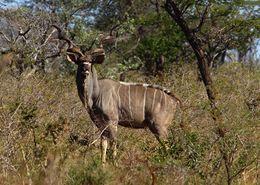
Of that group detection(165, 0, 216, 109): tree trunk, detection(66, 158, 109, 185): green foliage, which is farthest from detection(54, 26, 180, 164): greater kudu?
detection(66, 158, 109, 185): green foliage

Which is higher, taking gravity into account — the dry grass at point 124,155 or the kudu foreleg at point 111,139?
the dry grass at point 124,155

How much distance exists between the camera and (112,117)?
609 cm

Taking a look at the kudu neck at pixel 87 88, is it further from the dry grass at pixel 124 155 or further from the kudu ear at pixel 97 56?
the dry grass at pixel 124 155

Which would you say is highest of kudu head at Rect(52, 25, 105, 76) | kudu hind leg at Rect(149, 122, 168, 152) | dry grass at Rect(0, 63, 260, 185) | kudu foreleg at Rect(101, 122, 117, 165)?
kudu head at Rect(52, 25, 105, 76)

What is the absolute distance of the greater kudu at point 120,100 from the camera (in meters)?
6.11

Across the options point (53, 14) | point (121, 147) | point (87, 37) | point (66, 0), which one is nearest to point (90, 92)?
point (121, 147)

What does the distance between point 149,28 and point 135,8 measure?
71 cm

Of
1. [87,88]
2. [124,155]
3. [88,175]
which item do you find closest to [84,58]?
[87,88]

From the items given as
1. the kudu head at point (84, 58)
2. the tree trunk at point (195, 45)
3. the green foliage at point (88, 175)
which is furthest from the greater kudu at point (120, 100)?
the green foliage at point (88, 175)

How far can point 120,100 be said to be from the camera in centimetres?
634

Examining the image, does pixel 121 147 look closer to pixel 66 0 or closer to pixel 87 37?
pixel 87 37

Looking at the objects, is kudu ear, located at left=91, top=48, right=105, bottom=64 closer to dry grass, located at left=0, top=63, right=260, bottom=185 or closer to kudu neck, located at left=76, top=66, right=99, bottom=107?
kudu neck, located at left=76, top=66, right=99, bottom=107

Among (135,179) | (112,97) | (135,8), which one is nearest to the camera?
(135,179)

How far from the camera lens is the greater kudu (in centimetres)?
611
